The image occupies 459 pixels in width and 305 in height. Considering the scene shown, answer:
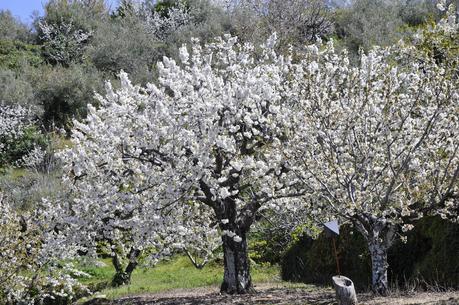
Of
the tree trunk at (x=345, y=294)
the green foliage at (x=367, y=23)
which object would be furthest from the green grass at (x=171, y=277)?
the green foliage at (x=367, y=23)

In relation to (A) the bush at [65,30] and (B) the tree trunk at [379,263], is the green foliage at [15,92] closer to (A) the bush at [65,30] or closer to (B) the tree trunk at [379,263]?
(A) the bush at [65,30]

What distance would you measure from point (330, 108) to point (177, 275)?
34.0 feet

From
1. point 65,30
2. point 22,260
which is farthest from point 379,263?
point 65,30

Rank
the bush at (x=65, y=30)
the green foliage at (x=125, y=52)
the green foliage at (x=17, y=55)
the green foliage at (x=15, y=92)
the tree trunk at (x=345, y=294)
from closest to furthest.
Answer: the tree trunk at (x=345, y=294) → the green foliage at (x=15, y=92) → the green foliage at (x=125, y=52) → the green foliage at (x=17, y=55) → the bush at (x=65, y=30)

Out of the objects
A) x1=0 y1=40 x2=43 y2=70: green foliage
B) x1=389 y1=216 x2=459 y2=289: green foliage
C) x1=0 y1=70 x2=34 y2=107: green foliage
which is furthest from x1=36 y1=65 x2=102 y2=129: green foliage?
x1=389 y1=216 x2=459 y2=289: green foliage

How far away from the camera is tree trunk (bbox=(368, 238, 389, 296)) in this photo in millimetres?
9587

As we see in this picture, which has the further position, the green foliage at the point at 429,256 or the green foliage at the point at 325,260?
the green foliage at the point at 325,260

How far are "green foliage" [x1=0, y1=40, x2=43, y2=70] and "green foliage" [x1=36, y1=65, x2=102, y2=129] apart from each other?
591cm

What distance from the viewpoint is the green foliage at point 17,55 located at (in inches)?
1526

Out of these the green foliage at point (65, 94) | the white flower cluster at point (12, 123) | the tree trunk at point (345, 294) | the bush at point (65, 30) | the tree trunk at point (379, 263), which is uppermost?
the bush at point (65, 30)

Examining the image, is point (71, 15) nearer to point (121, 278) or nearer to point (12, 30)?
point (12, 30)

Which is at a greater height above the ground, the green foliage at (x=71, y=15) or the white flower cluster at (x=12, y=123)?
the green foliage at (x=71, y=15)

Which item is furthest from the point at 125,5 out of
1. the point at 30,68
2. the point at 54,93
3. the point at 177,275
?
the point at 177,275

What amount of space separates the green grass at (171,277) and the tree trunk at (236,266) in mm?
4302
